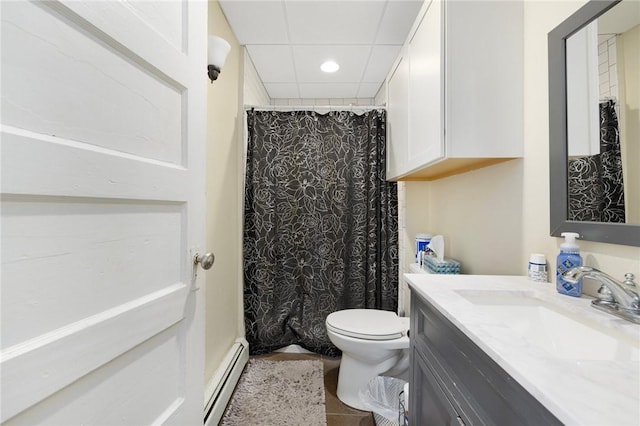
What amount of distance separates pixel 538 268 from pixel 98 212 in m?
1.24

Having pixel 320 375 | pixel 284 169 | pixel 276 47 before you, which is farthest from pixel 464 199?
pixel 276 47

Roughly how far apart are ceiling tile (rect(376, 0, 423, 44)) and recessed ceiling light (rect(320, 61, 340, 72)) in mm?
411

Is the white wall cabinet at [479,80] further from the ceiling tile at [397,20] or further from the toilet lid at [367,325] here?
the toilet lid at [367,325]

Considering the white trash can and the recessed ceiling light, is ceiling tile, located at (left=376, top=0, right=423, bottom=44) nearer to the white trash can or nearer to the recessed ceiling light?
the recessed ceiling light

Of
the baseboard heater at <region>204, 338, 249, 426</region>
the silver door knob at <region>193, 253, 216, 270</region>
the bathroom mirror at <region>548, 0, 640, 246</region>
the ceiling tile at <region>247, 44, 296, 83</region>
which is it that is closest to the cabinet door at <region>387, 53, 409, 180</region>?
the bathroom mirror at <region>548, 0, 640, 246</region>

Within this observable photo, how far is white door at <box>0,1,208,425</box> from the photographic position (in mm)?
427

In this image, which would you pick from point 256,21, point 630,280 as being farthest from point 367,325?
point 256,21

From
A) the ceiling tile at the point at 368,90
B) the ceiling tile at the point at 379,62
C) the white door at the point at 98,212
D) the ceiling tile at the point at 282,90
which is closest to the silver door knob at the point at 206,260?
the white door at the point at 98,212

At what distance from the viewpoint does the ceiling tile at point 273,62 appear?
2.11 metres

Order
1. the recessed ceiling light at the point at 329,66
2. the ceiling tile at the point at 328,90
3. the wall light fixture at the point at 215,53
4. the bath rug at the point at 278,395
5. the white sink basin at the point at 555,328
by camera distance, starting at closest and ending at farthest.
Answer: the white sink basin at the point at 555,328, the wall light fixture at the point at 215,53, the bath rug at the point at 278,395, the recessed ceiling light at the point at 329,66, the ceiling tile at the point at 328,90

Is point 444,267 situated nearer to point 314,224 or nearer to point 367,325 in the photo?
point 367,325

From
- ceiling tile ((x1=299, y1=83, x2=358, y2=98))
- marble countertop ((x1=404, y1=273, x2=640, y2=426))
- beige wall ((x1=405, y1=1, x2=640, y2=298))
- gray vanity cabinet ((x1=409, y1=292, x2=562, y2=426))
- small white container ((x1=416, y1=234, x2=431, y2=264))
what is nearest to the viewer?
marble countertop ((x1=404, y1=273, x2=640, y2=426))

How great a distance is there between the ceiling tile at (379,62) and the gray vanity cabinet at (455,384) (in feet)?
5.98

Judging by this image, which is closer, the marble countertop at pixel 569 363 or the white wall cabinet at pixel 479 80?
the marble countertop at pixel 569 363
